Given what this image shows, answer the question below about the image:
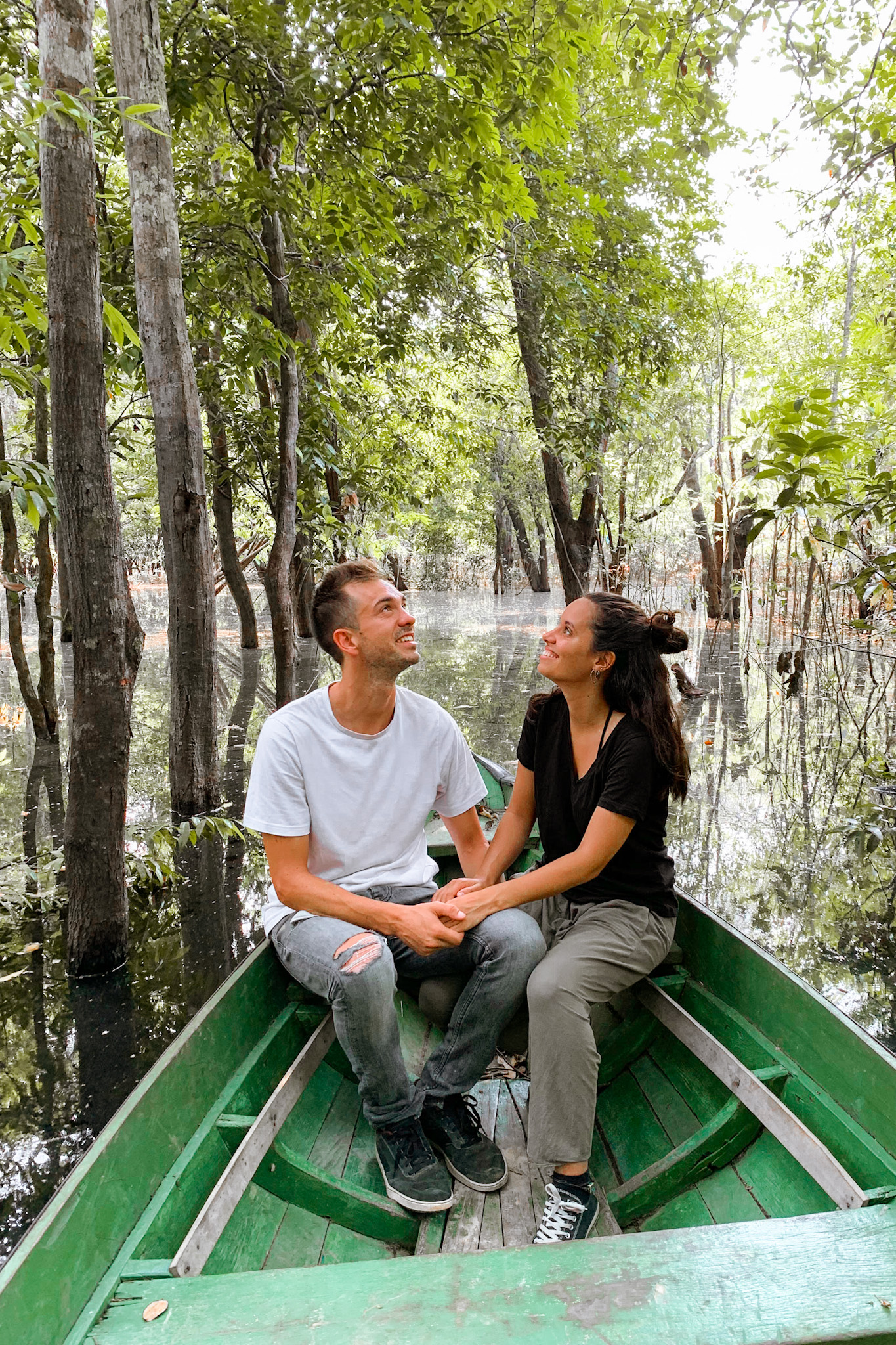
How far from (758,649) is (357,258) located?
11.2m

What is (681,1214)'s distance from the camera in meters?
2.25

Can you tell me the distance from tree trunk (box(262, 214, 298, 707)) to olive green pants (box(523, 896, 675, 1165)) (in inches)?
198

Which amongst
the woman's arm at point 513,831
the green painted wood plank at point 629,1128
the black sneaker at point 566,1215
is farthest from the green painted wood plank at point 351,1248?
the woman's arm at point 513,831

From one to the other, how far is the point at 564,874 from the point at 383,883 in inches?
23.3

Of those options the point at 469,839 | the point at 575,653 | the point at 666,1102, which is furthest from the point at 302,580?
the point at 666,1102

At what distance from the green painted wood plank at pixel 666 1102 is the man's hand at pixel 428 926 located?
82cm

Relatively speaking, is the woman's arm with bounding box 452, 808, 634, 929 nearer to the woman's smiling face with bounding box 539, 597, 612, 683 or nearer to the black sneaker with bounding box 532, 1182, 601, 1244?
the woman's smiling face with bounding box 539, 597, 612, 683

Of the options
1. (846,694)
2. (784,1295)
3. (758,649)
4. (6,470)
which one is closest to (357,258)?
(6,470)

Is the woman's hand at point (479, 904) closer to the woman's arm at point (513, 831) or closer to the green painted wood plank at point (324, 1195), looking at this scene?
the woman's arm at point (513, 831)

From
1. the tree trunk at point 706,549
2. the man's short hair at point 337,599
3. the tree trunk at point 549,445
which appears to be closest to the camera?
the man's short hair at point 337,599

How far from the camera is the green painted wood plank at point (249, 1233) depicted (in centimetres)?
190

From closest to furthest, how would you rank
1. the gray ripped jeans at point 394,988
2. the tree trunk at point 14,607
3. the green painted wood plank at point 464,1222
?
the green painted wood plank at point 464,1222 < the gray ripped jeans at point 394,988 < the tree trunk at point 14,607

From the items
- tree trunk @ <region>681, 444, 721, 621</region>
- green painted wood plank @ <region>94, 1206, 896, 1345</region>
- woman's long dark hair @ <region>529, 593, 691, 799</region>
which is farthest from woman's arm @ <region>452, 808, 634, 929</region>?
tree trunk @ <region>681, 444, 721, 621</region>

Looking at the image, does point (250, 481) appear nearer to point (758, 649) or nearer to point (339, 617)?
point (339, 617)
